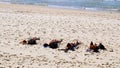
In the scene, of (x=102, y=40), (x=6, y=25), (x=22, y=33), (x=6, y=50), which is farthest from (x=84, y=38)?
(x=6, y=25)

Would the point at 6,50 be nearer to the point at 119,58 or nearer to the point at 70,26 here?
the point at 119,58

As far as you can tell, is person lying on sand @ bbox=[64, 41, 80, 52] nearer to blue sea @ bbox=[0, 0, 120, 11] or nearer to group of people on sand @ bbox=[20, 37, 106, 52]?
group of people on sand @ bbox=[20, 37, 106, 52]

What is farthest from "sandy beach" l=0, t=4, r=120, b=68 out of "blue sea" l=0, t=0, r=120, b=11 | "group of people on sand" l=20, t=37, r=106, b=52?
"blue sea" l=0, t=0, r=120, b=11

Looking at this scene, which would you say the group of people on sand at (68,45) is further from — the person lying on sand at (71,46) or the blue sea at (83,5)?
the blue sea at (83,5)

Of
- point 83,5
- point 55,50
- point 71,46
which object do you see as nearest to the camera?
point 55,50

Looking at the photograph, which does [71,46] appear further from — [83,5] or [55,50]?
[83,5]

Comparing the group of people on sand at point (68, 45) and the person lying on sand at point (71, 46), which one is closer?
the group of people on sand at point (68, 45)

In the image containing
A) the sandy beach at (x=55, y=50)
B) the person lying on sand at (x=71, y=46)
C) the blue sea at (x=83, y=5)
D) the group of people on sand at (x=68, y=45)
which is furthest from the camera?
the blue sea at (x=83, y=5)

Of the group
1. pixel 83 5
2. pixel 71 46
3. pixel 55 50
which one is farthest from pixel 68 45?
pixel 83 5

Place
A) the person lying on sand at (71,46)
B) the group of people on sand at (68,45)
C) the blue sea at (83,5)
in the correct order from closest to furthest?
the group of people on sand at (68,45) < the person lying on sand at (71,46) < the blue sea at (83,5)

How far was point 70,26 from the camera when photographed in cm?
1617

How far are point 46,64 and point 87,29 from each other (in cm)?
682

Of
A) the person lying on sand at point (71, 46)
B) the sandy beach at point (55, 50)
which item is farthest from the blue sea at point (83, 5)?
the person lying on sand at point (71, 46)

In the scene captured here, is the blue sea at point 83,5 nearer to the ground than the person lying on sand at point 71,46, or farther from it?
nearer to the ground
